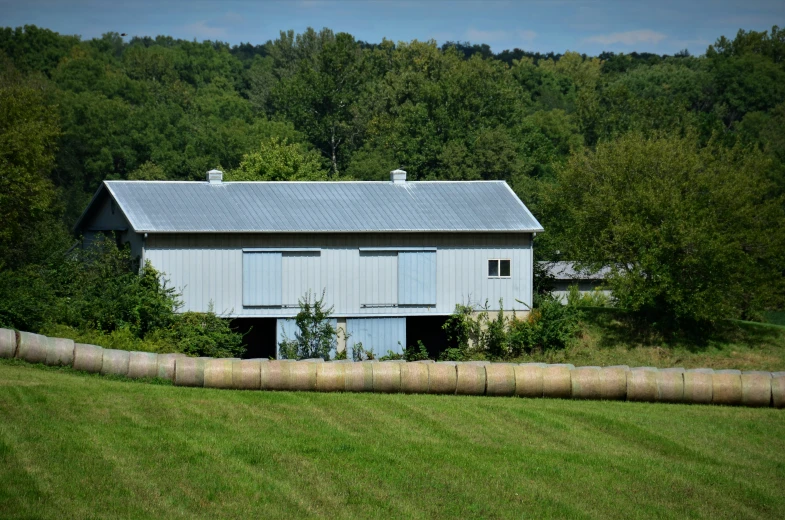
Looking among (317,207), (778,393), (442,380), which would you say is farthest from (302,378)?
(317,207)

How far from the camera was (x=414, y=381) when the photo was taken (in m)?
27.6

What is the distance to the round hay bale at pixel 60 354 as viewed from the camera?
26.4 m

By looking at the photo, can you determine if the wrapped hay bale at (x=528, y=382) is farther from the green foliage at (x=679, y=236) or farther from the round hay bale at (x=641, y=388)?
the green foliage at (x=679, y=236)

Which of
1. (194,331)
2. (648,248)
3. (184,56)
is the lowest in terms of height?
(194,331)

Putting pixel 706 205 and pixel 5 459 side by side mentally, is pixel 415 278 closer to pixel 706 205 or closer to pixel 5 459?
pixel 706 205

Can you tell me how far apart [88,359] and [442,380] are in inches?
368

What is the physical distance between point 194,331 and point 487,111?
5276 cm

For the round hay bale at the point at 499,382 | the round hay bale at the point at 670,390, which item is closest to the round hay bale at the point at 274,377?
the round hay bale at the point at 499,382

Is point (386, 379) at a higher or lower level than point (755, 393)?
higher

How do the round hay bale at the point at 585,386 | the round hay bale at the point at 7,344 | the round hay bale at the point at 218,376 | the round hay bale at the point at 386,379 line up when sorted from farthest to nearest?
the round hay bale at the point at 585,386 → the round hay bale at the point at 386,379 → the round hay bale at the point at 218,376 → the round hay bale at the point at 7,344

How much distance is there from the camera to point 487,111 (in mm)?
84375

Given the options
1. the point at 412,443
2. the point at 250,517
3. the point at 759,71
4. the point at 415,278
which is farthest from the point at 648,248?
the point at 759,71

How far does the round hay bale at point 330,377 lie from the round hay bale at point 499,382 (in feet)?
13.2

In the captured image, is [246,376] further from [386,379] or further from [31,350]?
[31,350]
